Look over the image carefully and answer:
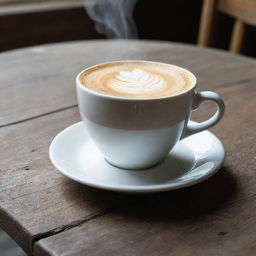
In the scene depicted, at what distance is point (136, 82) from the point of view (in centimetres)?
58

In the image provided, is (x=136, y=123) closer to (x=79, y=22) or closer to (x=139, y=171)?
(x=139, y=171)

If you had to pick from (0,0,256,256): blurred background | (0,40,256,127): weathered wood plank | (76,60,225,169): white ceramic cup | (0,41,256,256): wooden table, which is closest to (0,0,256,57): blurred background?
(0,0,256,256): blurred background

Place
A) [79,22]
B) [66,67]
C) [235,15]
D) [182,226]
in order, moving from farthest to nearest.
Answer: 1. [79,22]
2. [235,15]
3. [66,67]
4. [182,226]

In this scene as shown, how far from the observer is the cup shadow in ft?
1.63

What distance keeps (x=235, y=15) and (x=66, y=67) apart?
1.89 ft

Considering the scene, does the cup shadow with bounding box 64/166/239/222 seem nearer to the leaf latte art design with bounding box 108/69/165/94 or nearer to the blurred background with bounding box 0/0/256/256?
the leaf latte art design with bounding box 108/69/165/94

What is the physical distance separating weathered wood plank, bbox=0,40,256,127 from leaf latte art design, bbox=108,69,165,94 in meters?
0.23

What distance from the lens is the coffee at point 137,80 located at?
55cm

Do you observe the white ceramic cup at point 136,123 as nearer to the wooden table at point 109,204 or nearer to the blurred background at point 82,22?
the wooden table at point 109,204

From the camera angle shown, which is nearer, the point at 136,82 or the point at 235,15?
the point at 136,82

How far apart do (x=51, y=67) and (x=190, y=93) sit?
0.54 meters

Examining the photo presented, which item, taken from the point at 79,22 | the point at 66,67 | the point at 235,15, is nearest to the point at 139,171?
the point at 66,67

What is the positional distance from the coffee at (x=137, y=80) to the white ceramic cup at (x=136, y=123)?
2 cm

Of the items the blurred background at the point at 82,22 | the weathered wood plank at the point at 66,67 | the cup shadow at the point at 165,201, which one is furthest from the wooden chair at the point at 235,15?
the cup shadow at the point at 165,201
